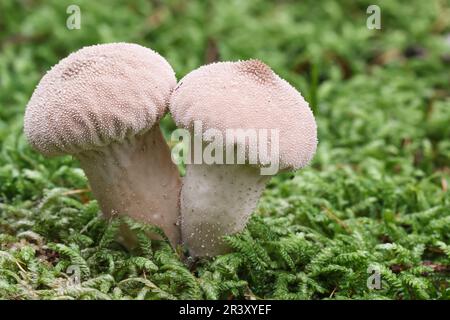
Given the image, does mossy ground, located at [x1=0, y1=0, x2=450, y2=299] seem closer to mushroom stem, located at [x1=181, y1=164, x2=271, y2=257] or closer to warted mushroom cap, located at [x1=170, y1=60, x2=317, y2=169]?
mushroom stem, located at [x1=181, y1=164, x2=271, y2=257]

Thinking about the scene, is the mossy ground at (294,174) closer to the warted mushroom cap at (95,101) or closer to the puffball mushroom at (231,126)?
the puffball mushroom at (231,126)

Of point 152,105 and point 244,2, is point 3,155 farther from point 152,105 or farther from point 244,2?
point 244,2

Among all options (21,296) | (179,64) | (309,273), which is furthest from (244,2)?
(21,296)

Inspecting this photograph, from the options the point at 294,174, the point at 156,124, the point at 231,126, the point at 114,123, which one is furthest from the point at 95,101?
the point at 294,174

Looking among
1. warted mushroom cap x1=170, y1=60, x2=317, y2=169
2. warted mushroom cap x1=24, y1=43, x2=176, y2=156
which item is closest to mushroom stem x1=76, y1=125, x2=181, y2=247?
warted mushroom cap x1=24, y1=43, x2=176, y2=156

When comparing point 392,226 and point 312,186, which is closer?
point 392,226
